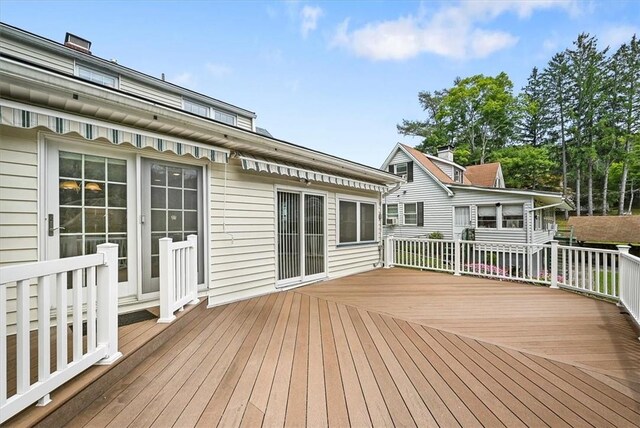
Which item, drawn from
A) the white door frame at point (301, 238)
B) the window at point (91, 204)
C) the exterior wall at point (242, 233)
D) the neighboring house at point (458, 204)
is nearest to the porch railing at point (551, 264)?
the white door frame at point (301, 238)

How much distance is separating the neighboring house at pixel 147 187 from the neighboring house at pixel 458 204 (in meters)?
6.65

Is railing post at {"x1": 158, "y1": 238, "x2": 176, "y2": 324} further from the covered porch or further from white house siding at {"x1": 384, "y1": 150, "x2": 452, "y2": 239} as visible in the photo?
white house siding at {"x1": 384, "y1": 150, "x2": 452, "y2": 239}

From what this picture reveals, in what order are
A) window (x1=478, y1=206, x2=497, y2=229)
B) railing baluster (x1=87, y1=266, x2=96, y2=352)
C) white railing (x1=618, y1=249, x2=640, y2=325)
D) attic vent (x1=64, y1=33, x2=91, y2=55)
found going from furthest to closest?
window (x1=478, y1=206, x2=497, y2=229), attic vent (x1=64, y1=33, x2=91, y2=55), white railing (x1=618, y1=249, x2=640, y2=325), railing baluster (x1=87, y1=266, x2=96, y2=352)

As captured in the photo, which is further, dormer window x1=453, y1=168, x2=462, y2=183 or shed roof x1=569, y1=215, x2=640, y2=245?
shed roof x1=569, y1=215, x2=640, y2=245

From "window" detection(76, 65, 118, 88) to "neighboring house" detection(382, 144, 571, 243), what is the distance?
942cm

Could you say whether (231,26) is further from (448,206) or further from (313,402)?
(448,206)

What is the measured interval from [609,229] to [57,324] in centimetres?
2614

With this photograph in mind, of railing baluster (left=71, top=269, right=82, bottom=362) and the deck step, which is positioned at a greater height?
railing baluster (left=71, top=269, right=82, bottom=362)

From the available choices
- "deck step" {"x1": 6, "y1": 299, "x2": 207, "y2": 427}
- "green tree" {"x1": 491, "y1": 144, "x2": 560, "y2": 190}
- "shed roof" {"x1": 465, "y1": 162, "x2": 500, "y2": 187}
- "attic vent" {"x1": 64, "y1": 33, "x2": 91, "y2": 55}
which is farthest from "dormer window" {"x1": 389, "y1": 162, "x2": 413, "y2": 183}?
"deck step" {"x1": 6, "y1": 299, "x2": 207, "y2": 427}

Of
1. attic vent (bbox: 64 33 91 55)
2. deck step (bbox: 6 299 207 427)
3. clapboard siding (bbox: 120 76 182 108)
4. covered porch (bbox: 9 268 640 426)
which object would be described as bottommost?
covered porch (bbox: 9 268 640 426)

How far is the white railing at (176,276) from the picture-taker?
8.71ft

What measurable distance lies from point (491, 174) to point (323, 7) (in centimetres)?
1385

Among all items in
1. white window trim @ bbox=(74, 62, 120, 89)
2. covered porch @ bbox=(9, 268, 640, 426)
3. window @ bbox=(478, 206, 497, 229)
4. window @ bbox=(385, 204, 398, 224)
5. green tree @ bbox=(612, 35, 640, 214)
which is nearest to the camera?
covered porch @ bbox=(9, 268, 640, 426)

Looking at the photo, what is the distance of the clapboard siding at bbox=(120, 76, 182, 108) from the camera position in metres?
6.88
